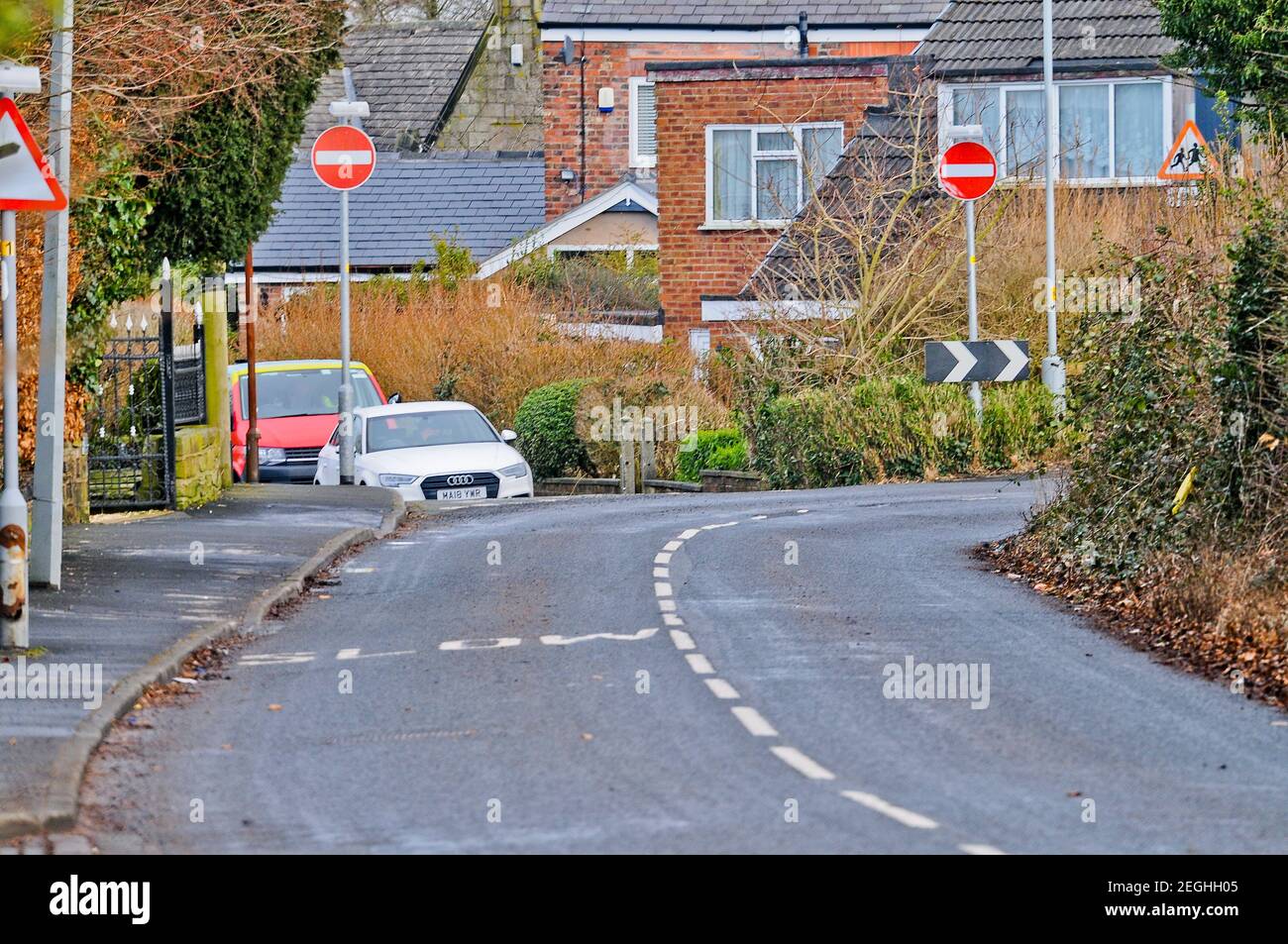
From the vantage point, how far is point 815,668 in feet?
42.3

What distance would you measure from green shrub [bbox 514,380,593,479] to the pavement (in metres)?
7.75

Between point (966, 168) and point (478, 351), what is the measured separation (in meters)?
12.3

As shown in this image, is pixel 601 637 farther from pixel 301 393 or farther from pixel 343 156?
pixel 301 393

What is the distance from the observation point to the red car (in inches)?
1242

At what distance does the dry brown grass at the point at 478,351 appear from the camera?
33938 mm

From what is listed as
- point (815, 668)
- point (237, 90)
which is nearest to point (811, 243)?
point (237, 90)

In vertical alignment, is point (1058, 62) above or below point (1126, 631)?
above

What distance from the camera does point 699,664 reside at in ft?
42.8

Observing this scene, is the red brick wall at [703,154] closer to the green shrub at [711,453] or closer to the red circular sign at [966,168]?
the green shrub at [711,453]

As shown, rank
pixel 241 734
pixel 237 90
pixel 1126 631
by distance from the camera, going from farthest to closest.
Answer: pixel 237 90 → pixel 1126 631 → pixel 241 734

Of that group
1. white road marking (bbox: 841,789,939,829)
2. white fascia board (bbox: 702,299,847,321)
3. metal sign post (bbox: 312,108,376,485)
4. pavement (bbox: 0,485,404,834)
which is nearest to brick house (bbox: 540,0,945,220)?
white fascia board (bbox: 702,299,847,321)

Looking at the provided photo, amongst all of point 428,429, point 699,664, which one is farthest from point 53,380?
point 428,429
